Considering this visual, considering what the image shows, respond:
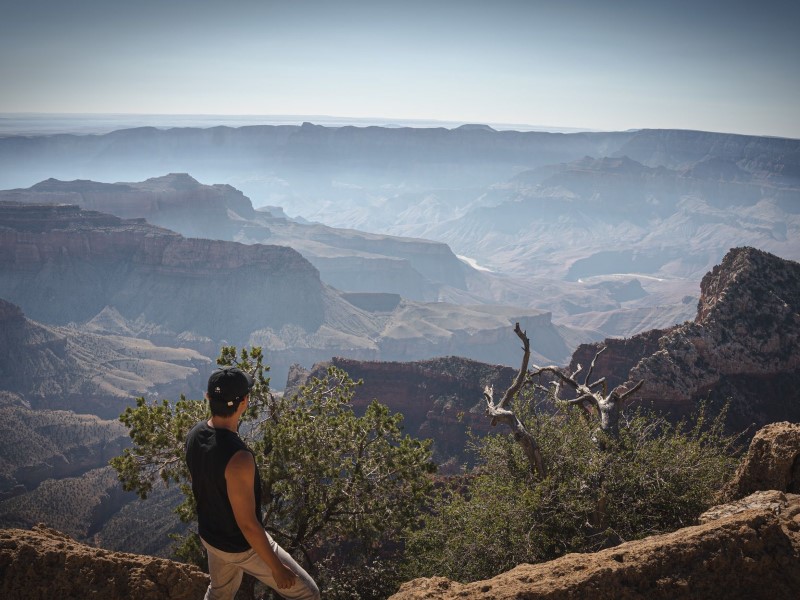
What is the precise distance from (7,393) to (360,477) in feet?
223

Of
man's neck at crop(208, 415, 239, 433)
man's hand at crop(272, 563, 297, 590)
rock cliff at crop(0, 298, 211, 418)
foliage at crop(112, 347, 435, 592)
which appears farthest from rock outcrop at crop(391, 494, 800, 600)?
rock cliff at crop(0, 298, 211, 418)

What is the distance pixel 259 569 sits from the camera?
19.6 ft

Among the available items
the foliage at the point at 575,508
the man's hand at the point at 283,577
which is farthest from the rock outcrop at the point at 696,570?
the foliage at the point at 575,508

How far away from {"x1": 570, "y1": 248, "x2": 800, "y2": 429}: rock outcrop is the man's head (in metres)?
26.1

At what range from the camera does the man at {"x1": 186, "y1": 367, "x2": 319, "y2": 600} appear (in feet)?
18.2

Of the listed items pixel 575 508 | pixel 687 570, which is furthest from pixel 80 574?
pixel 575 508

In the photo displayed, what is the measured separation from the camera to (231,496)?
5516 millimetres

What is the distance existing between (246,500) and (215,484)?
334 mm

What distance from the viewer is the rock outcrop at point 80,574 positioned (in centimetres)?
732

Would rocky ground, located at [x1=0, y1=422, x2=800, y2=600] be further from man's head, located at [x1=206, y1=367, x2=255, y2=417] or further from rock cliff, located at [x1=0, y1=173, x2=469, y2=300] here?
rock cliff, located at [x1=0, y1=173, x2=469, y2=300]

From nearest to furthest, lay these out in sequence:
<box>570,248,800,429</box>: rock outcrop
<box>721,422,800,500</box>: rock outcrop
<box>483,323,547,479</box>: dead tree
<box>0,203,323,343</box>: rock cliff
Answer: <box>721,422,800,500</box>: rock outcrop
<box>483,323,547,479</box>: dead tree
<box>570,248,800,429</box>: rock outcrop
<box>0,203,323,343</box>: rock cliff

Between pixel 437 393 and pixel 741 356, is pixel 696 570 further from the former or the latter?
pixel 437 393

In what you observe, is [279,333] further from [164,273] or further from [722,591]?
[722,591]

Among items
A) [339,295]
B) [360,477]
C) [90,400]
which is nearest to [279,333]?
[339,295]
